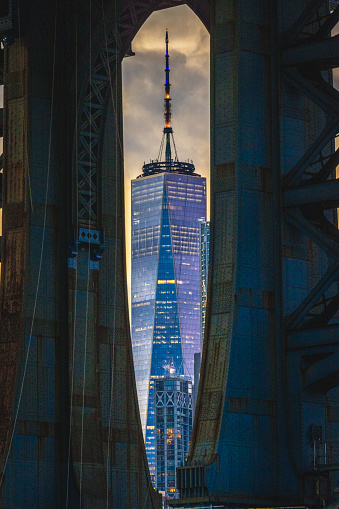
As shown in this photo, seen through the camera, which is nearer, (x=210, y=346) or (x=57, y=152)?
(x=210, y=346)

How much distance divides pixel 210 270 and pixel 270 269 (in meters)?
1.33

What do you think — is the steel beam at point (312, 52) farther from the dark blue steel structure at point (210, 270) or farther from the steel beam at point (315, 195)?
the steel beam at point (315, 195)

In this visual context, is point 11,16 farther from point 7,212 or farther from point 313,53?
point 313,53

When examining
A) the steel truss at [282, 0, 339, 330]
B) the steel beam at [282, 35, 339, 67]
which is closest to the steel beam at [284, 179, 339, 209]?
the steel truss at [282, 0, 339, 330]

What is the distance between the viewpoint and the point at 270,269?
32.4 meters

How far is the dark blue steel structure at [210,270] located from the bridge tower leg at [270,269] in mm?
40

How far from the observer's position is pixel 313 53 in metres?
32.7

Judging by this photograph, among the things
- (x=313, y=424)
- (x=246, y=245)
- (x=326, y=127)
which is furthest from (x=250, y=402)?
(x=326, y=127)

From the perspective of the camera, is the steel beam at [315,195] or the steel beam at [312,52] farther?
the steel beam at [312,52]

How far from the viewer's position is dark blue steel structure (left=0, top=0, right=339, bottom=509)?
31.4 m

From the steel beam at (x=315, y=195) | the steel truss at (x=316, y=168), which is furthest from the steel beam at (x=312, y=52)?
the steel beam at (x=315, y=195)

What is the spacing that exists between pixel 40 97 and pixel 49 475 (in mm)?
10556

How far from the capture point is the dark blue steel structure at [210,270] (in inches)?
1237

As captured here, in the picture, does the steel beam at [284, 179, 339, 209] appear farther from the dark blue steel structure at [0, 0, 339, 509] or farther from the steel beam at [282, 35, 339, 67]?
the steel beam at [282, 35, 339, 67]
